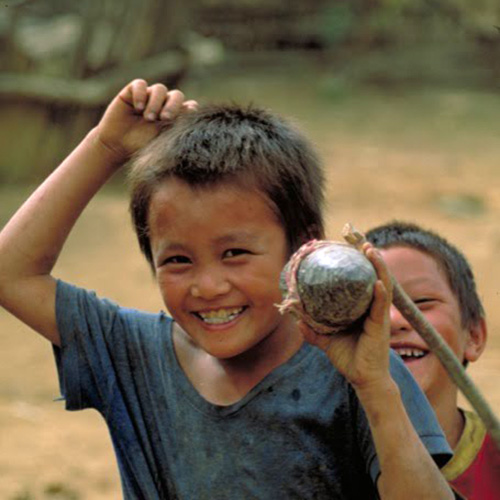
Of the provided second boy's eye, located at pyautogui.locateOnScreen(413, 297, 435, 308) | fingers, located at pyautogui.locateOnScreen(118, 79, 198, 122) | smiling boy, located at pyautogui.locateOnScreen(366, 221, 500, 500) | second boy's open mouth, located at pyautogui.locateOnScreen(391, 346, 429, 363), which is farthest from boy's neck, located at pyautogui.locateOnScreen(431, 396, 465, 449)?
fingers, located at pyautogui.locateOnScreen(118, 79, 198, 122)

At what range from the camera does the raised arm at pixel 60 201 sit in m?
2.29

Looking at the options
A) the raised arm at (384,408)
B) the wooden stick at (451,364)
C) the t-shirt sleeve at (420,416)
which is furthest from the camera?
the t-shirt sleeve at (420,416)

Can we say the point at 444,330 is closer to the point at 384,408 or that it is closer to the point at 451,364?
the point at 384,408

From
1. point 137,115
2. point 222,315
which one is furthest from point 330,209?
point 222,315

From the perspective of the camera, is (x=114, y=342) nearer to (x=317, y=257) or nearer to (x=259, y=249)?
(x=259, y=249)

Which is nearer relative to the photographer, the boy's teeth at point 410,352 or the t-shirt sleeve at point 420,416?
the t-shirt sleeve at point 420,416

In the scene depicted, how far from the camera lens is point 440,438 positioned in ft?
6.52

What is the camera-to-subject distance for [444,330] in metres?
2.68

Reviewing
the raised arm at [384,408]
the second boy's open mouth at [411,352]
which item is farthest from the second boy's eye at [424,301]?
the raised arm at [384,408]

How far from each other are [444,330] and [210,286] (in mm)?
850

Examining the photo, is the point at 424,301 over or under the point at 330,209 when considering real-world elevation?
under

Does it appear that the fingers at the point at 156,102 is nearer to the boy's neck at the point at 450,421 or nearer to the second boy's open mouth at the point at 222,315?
the second boy's open mouth at the point at 222,315

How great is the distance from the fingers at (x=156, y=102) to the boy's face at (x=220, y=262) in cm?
20

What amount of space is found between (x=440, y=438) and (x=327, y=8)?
1293 cm
